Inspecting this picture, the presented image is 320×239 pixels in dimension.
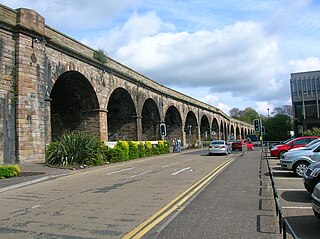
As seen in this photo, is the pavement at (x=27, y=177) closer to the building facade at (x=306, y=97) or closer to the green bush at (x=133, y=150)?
the green bush at (x=133, y=150)

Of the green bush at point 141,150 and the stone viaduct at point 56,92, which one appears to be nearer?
the stone viaduct at point 56,92

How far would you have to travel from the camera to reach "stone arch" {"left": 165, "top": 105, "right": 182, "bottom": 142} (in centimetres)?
5151

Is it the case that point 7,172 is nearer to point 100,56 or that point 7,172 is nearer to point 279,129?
point 100,56

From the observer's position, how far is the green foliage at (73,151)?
19.5 metres

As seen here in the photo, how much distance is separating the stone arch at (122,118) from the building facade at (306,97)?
3879 cm

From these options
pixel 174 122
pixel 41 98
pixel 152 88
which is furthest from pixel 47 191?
pixel 174 122

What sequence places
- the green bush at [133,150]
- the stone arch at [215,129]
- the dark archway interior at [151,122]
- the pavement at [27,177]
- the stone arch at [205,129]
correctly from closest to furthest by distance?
the pavement at [27,177], the green bush at [133,150], the dark archway interior at [151,122], the stone arch at [205,129], the stone arch at [215,129]

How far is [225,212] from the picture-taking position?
7.56 m

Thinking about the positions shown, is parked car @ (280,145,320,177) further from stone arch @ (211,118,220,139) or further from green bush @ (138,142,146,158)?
stone arch @ (211,118,220,139)

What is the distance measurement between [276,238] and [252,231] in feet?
1.77

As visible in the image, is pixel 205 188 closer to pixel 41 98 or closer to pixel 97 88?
pixel 41 98

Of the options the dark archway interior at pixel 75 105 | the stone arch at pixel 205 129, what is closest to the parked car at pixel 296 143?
the dark archway interior at pixel 75 105

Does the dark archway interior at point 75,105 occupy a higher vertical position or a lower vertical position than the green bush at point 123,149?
higher

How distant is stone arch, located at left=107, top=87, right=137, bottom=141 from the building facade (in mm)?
38785
